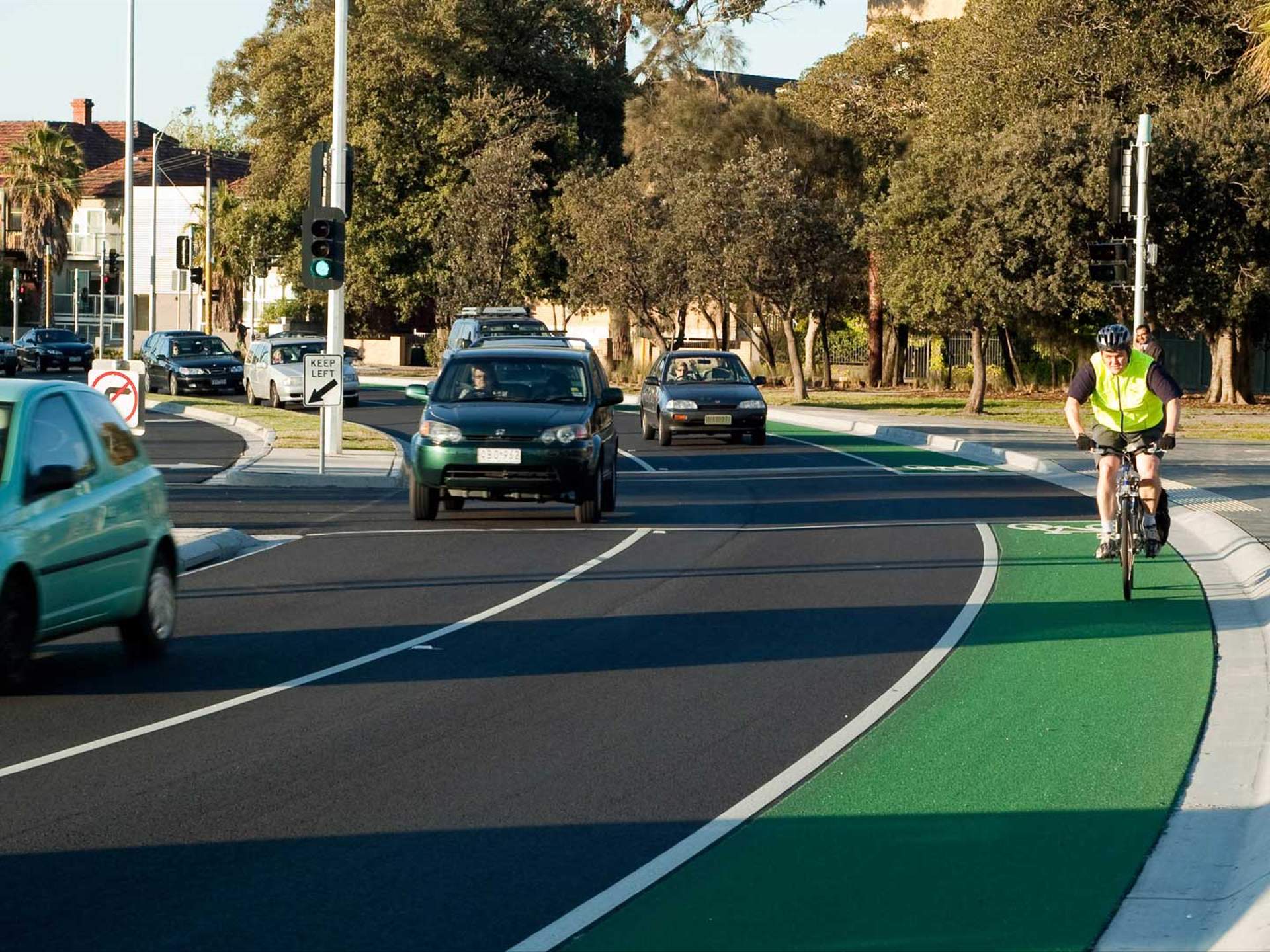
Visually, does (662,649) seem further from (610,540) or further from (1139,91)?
(1139,91)

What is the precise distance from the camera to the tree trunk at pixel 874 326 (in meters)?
57.5

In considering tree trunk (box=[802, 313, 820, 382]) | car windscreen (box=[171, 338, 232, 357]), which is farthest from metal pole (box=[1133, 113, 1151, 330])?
car windscreen (box=[171, 338, 232, 357])

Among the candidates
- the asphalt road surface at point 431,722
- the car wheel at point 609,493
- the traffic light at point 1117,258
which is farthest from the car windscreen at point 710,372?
the asphalt road surface at point 431,722

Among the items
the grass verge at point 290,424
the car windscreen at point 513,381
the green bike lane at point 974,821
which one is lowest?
the green bike lane at point 974,821

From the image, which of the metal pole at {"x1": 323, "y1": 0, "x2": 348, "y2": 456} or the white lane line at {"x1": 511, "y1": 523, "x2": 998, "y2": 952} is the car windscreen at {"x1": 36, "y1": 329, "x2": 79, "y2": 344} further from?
the white lane line at {"x1": 511, "y1": 523, "x2": 998, "y2": 952}

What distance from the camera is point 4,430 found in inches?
395

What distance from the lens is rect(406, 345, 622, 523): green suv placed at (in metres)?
18.7

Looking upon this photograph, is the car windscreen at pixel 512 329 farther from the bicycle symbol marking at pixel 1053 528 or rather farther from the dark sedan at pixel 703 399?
the bicycle symbol marking at pixel 1053 528

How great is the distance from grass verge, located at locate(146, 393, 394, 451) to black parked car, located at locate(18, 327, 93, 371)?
1841 cm

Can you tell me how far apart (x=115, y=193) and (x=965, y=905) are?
104 meters

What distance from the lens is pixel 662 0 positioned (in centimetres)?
7038

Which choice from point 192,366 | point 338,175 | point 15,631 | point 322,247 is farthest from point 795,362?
point 15,631

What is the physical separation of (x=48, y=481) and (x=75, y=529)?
0.38 metres

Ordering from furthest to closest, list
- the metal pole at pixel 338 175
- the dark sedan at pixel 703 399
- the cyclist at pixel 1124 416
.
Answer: the dark sedan at pixel 703 399
the metal pole at pixel 338 175
the cyclist at pixel 1124 416
